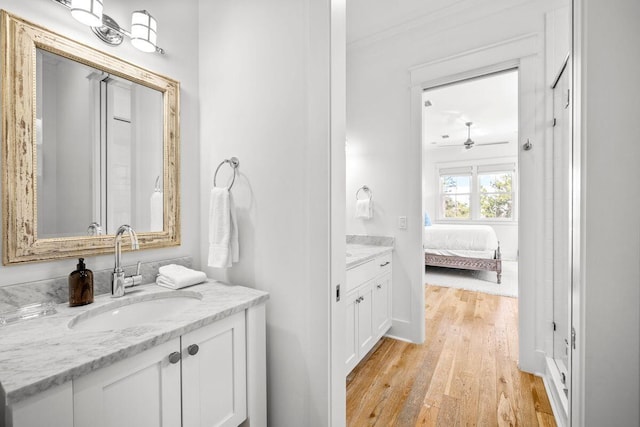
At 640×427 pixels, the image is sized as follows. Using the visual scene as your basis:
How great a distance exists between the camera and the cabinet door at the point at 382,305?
2.29m

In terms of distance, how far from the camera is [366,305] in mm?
2125

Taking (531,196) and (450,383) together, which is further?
(531,196)

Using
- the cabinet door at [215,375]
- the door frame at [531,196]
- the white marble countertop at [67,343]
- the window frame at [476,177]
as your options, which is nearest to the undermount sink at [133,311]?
the white marble countertop at [67,343]

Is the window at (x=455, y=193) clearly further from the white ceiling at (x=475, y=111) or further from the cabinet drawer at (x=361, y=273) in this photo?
the cabinet drawer at (x=361, y=273)

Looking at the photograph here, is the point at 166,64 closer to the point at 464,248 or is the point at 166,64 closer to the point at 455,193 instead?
the point at 464,248

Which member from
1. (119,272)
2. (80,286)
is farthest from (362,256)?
(80,286)

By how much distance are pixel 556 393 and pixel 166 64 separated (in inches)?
114

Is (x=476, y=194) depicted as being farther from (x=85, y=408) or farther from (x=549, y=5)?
(x=85, y=408)

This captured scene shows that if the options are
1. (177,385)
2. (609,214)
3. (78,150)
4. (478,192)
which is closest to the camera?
(609,214)

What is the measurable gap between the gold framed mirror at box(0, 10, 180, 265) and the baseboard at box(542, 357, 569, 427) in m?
2.30

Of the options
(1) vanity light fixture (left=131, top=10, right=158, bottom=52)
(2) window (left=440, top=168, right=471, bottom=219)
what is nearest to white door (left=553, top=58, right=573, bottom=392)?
(1) vanity light fixture (left=131, top=10, right=158, bottom=52)

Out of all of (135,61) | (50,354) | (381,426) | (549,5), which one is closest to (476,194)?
(549,5)

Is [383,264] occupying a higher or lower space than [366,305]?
higher

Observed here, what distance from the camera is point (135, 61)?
1356 millimetres
